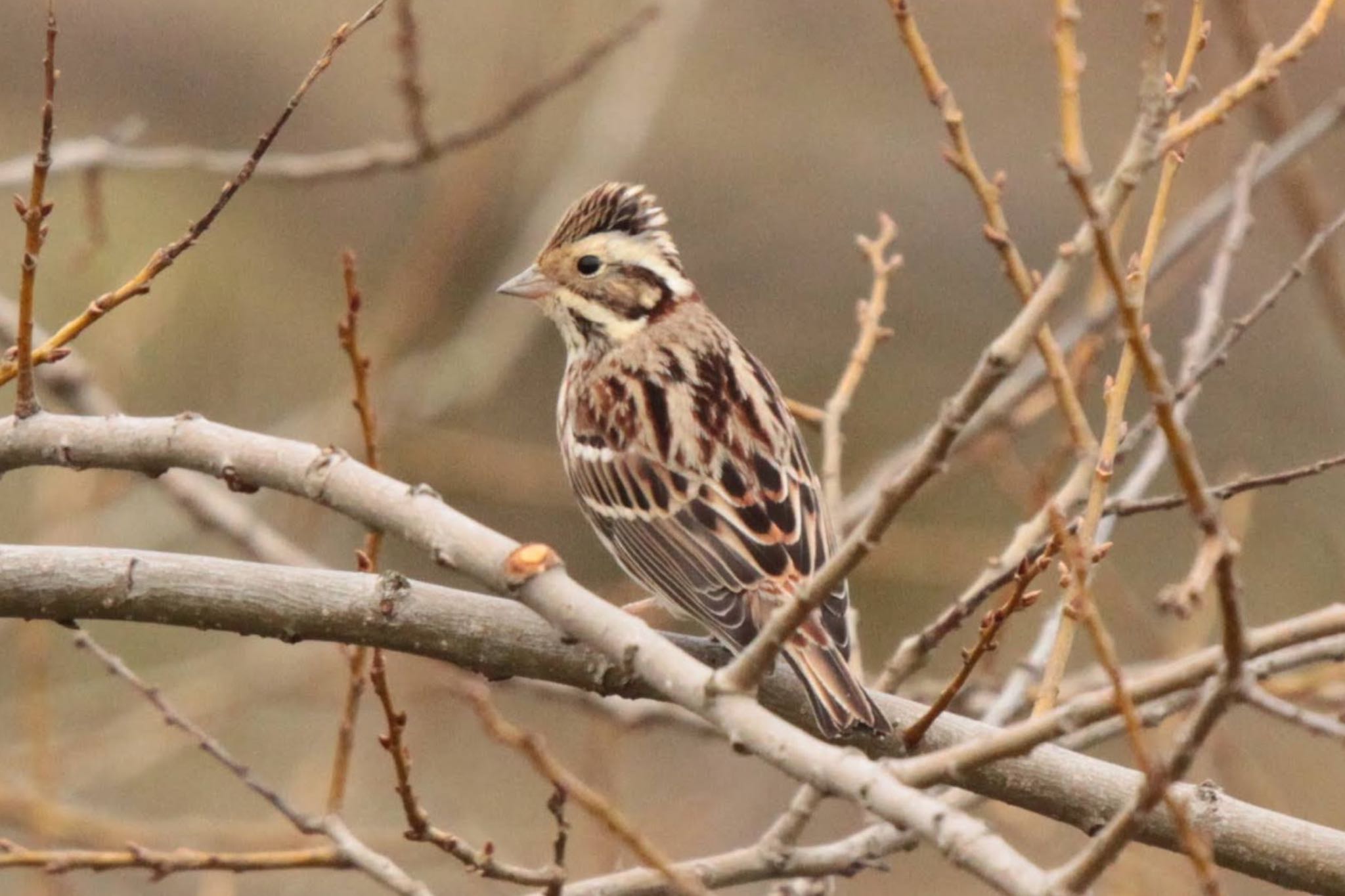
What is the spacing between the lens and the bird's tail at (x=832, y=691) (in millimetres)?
3008

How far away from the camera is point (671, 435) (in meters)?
4.48

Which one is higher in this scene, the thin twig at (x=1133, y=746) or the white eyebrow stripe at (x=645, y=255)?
the white eyebrow stripe at (x=645, y=255)

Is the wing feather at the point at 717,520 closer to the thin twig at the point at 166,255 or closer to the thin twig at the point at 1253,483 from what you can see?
the thin twig at the point at 1253,483

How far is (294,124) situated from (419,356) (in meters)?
4.44

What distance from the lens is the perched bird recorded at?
13.3ft

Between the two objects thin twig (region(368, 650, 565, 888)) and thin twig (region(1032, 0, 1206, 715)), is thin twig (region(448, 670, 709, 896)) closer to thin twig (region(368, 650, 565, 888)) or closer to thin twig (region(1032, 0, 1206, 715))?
thin twig (region(368, 650, 565, 888))

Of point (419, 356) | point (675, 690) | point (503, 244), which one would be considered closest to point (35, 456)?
point (675, 690)

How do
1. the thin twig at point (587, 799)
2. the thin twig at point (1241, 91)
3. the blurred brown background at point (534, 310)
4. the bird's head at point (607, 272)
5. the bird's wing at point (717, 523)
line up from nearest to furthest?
the thin twig at point (587, 799)
the thin twig at point (1241, 91)
the bird's wing at point (717, 523)
the bird's head at point (607, 272)
the blurred brown background at point (534, 310)

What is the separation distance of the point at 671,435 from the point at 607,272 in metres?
0.62

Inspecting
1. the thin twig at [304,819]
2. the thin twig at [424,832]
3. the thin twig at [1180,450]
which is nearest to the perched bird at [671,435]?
the thin twig at [424,832]

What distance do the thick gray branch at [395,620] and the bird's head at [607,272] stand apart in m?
1.93

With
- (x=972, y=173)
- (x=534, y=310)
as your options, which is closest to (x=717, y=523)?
(x=972, y=173)

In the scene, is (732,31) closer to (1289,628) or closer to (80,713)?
(80,713)

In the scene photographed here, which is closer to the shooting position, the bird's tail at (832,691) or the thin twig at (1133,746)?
the thin twig at (1133,746)
